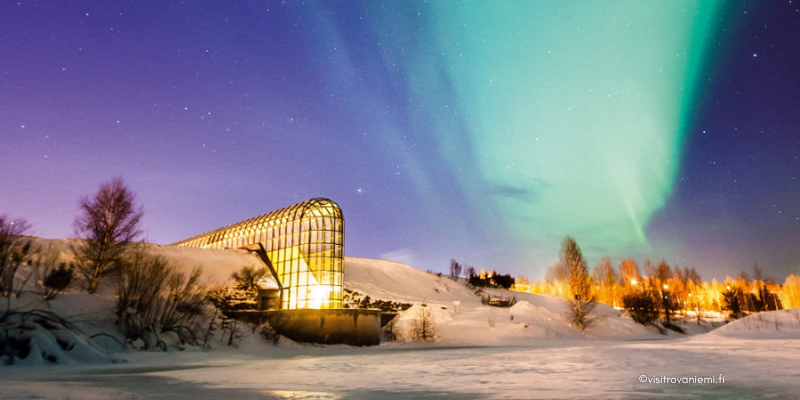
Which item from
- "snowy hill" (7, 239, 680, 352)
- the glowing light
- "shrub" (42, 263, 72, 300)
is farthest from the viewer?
the glowing light

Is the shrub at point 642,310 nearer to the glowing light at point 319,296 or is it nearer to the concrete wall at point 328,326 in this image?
the concrete wall at point 328,326

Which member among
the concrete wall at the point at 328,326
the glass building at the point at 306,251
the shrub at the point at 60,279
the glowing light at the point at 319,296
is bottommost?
the concrete wall at the point at 328,326

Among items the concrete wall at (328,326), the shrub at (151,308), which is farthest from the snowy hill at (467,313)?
the shrub at (151,308)

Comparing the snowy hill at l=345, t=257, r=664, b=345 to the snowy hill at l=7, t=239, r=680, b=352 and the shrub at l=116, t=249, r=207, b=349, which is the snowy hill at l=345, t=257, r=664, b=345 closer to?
the snowy hill at l=7, t=239, r=680, b=352

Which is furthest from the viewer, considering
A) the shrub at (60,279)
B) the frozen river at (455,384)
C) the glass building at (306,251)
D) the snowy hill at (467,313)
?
the snowy hill at (467,313)

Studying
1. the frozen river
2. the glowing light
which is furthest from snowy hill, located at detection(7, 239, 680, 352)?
the frozen river

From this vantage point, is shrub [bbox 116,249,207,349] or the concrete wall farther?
the concrete wall

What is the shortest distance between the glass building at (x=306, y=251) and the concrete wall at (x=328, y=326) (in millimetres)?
5261

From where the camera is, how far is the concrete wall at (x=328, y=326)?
2752 cm

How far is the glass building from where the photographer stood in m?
34.2

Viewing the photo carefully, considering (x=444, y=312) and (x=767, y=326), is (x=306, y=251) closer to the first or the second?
(x=444, y=312)

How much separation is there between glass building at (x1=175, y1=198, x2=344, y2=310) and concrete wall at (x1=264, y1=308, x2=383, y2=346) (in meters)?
5.26

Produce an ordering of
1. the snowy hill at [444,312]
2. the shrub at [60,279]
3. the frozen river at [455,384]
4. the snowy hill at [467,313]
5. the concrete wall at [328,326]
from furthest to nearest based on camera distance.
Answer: the snowy hill at [467,313] → the snowy hill at [444,312] → the concrete wall at [328,326] → the shrub at [60,279] → the frozen river at [455,384]

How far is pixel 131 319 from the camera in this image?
18656 mm
